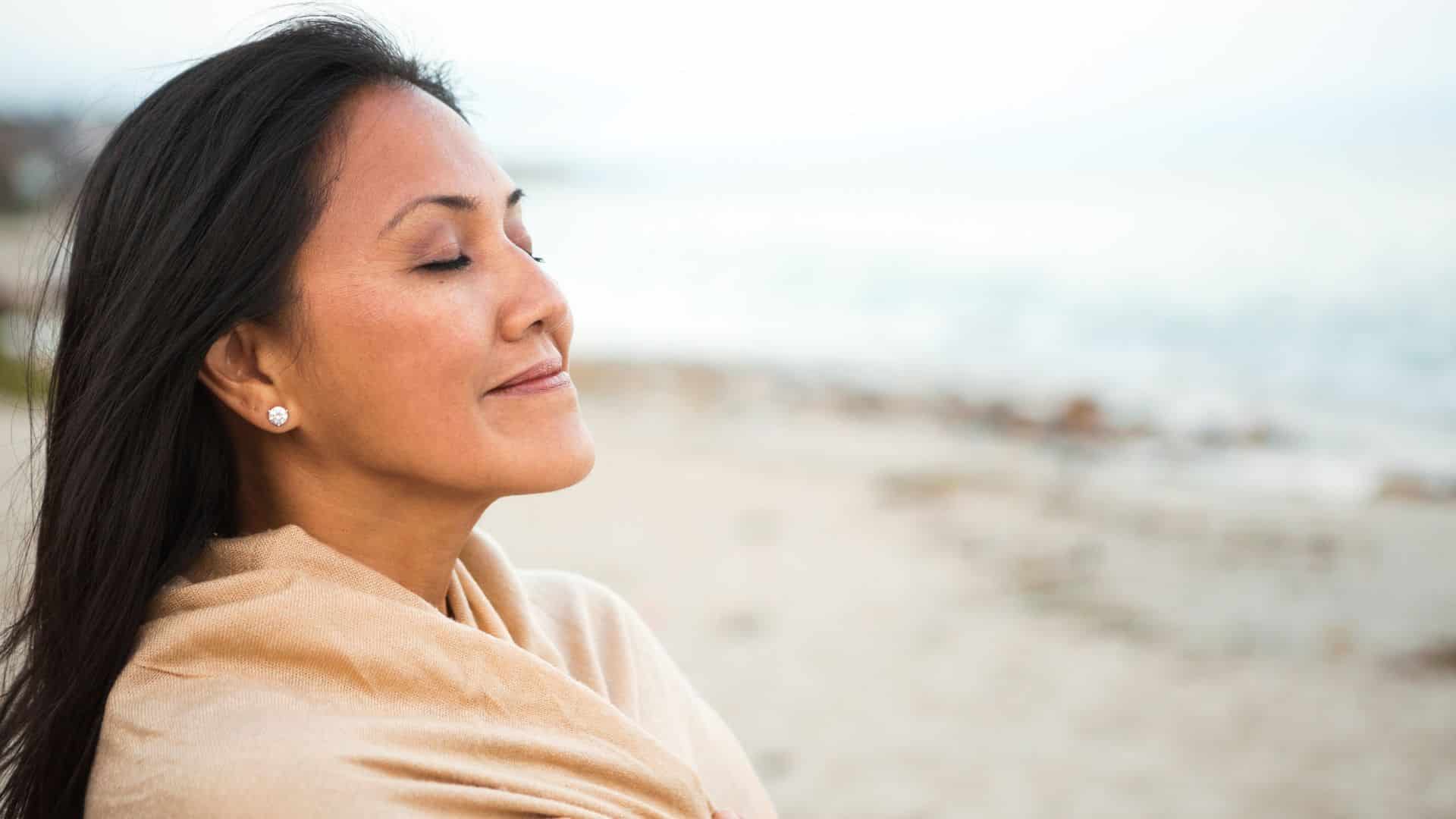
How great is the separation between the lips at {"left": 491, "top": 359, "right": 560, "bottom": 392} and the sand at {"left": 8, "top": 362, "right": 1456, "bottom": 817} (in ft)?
9.66

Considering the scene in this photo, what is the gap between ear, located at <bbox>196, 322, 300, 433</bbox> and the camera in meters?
1.48

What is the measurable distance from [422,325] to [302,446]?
25cm

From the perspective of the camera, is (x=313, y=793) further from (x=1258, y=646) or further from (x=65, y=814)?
(x=1258, y=646)

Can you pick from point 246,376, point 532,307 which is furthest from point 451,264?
point 246,376

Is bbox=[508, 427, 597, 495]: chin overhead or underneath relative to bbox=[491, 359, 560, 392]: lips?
underneath

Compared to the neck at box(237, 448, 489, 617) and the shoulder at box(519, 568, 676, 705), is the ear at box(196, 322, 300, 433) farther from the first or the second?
the shoulder at box(519, 568, 676, 705)

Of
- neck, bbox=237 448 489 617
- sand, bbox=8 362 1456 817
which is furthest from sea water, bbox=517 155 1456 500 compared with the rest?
neck, bbox=237 448 489 617

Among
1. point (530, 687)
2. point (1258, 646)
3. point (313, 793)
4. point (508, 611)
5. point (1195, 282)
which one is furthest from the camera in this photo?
point (1195, 282)

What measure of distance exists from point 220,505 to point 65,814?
413 mm

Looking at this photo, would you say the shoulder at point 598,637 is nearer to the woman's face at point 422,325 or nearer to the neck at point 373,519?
the neck at point 373,519

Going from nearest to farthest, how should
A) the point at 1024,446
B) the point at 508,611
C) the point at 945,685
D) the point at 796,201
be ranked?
the point at 508,611
the point at 945,685
the point at 1024,446
the point at 796,201

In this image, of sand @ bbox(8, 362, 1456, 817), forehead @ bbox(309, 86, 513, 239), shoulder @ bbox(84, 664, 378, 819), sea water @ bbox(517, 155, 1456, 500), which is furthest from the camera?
sea water @ bbox(517, 155, 1456, 500)

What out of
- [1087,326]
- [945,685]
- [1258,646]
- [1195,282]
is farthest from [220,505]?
[1195,282]

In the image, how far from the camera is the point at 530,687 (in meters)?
1.45
